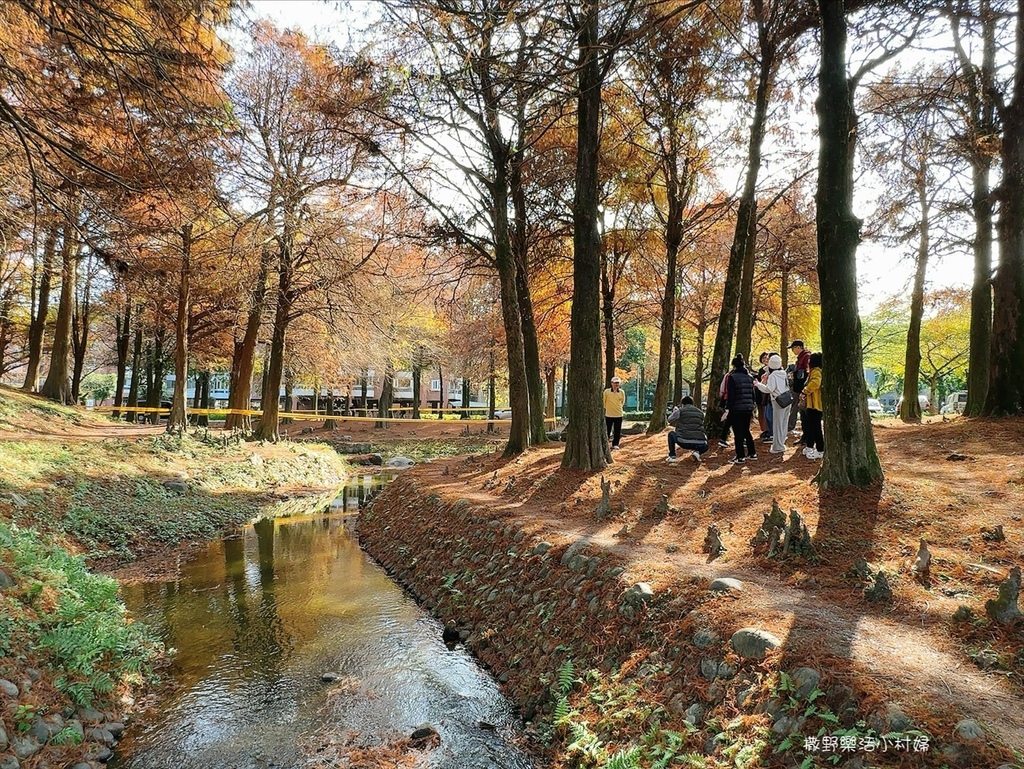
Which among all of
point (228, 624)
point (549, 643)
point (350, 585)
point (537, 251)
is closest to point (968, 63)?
point (537, 251)

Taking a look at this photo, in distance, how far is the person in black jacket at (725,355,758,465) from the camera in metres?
8.68

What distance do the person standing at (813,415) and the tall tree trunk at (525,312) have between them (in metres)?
5.78

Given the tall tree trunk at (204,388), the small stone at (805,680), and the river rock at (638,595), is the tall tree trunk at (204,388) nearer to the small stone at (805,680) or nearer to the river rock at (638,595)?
the river rock at (638,595)

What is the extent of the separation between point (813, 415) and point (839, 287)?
305 cm

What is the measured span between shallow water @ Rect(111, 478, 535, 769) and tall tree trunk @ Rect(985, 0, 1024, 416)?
35.2 ft

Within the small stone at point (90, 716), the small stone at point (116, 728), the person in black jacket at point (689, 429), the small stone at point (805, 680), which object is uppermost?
the person in black jacket at point (689, 429)

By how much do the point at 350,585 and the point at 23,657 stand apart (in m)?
4.31

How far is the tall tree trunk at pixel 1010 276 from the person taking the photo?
9961 millimetres

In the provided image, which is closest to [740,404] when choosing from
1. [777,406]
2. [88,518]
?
[777,406]

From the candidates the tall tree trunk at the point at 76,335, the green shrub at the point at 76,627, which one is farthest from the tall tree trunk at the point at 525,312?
the tall tree trunk at the point at 76,335

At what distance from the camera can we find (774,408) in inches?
367

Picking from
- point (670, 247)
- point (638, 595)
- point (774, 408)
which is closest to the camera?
point (638, 595)

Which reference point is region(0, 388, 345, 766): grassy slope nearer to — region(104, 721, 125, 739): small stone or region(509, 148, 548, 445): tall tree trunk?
region(104, 721, 125, 739): small stone

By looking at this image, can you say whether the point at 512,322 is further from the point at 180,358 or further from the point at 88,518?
the point at 180,358
